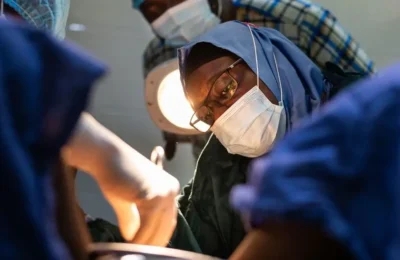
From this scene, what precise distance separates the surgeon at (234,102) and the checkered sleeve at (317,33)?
53mm

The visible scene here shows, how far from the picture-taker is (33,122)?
12.6 inches

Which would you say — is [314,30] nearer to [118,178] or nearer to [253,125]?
[253,125]

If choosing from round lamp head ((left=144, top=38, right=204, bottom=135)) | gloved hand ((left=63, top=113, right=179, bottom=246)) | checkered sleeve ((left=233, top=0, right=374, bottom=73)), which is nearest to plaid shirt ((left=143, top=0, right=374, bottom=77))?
checkered sleeve ((left=233, top=0, right=374, bottom=73))

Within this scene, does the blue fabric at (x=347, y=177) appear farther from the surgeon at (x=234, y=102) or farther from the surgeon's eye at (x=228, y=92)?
the surgeon's eye at (x=228, y=92)

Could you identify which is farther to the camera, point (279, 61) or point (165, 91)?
point (165, 91)

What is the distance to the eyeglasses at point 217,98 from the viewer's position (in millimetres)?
1342

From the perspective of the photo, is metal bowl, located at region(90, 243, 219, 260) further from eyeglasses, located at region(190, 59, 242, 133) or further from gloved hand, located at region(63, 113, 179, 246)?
eyeglasses, located at region(190, 59, 242, 133)

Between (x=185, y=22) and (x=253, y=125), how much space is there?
362 mm

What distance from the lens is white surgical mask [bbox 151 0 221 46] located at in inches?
56.4

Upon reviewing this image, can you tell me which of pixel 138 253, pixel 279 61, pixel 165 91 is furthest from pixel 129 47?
pixel 138 253

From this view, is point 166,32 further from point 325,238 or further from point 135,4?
point 325,238

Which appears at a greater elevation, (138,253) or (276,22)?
(138,253)

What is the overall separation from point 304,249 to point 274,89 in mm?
950

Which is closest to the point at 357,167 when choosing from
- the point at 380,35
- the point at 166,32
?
the point at 166,32
